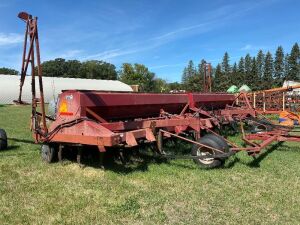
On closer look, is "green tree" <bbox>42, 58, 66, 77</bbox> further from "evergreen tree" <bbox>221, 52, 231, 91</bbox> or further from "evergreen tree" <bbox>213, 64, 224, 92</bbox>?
"evergreen tree" <bbox>221, 52, 231, 91</bbox>

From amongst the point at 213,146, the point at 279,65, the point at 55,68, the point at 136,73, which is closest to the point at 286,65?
the point at 279,65

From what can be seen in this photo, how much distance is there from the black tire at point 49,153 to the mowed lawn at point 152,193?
174mm

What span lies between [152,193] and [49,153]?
245cm

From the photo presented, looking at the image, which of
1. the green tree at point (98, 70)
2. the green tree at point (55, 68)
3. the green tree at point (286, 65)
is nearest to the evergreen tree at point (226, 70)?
the green tree at point (286, 65)

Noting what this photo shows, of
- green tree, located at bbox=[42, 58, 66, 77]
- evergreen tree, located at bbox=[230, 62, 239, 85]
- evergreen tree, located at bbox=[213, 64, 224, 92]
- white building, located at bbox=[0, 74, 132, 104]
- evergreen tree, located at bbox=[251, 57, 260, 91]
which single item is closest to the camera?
white building, located at bbox=[0, 74, 132, 104]

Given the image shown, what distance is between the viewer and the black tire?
6.41 m

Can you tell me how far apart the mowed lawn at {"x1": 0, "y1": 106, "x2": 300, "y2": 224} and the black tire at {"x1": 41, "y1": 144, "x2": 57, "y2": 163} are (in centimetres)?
17

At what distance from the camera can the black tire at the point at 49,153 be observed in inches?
252

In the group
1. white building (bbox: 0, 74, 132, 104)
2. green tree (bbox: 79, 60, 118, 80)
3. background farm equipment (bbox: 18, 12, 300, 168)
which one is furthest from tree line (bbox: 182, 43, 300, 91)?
background farm equipment (bbox: 18, 12, 300, 168)

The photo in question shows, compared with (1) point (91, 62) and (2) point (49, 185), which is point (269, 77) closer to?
(1) point (91, 62)

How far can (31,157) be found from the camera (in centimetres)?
709

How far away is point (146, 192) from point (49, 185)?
1430 mm

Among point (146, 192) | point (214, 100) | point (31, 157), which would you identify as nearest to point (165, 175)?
point (146, 192)

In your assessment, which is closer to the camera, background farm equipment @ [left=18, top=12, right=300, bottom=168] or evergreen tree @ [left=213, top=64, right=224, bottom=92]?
background farm equipment @ [left=18, top=12, right=300, bottom=168]
